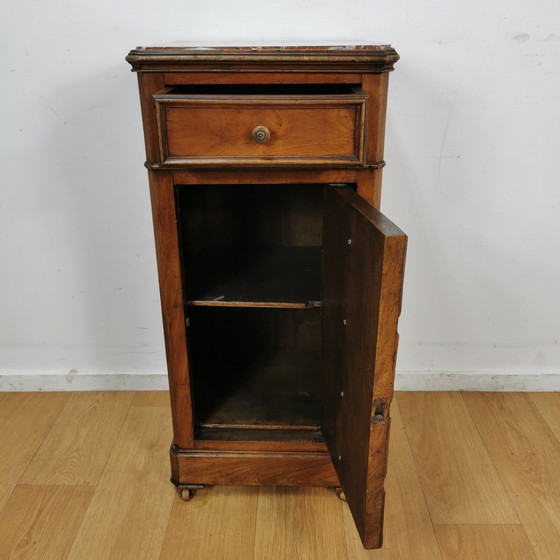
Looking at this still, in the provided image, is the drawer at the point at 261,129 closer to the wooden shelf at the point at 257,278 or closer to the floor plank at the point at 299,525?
the wooden shelf at the point at 257,278

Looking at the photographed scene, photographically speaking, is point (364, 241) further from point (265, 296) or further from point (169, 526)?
point (169, 526)

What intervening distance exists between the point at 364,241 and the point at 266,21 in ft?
2.50

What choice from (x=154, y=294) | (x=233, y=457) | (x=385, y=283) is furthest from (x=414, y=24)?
(x=233, y=457)

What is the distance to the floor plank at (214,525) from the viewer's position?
128cm

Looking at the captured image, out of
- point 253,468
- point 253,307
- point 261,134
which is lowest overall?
point 253,468

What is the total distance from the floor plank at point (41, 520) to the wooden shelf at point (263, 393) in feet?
1.10

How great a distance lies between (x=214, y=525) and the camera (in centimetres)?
135

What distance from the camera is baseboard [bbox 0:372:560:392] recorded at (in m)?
1.80

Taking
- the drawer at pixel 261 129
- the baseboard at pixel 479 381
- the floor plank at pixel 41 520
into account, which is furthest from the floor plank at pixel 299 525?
the drawer at pixel 261 129

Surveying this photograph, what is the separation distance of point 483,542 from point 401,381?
58 centimetres

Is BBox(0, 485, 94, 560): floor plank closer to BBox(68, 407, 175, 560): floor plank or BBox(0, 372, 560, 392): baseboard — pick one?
BBox(68, 407, 175, 560): floor plank

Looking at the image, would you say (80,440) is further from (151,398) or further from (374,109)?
(374,109)

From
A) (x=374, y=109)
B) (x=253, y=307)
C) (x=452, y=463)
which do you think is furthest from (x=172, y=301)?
(x=452, y=463)

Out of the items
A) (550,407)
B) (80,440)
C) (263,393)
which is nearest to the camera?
(263,393)
